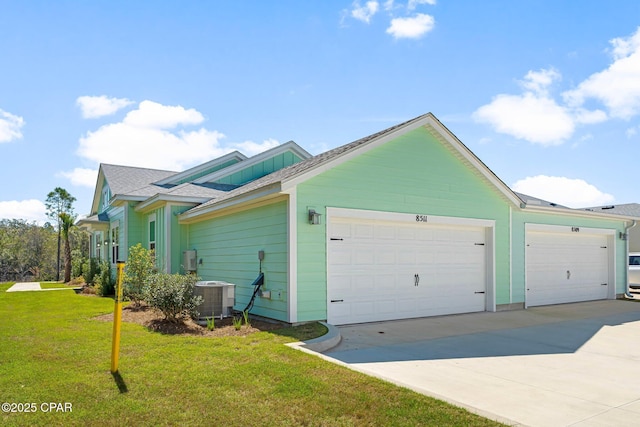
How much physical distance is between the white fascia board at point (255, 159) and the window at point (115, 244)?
4061mm

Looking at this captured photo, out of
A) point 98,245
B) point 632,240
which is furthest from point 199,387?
point 632,240

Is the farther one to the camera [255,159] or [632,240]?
[632,240]

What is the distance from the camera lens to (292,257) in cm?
903

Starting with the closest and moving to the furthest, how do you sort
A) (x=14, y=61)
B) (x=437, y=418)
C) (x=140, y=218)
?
(x=437, y=418) → (x=14, y=61) → (x=140, y=218)

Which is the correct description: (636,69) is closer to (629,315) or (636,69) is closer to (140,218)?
(629,315)

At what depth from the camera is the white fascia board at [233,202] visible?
367 inches

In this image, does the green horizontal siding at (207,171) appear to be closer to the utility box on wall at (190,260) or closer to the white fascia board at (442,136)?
the utility box on wall at (190,260)

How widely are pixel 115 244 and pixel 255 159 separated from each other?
675 centimetres

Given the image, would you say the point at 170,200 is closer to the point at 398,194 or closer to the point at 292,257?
the point at 292,257

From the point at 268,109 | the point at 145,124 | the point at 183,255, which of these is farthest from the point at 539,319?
the point at 145,124

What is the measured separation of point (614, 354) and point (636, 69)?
812 centimetres

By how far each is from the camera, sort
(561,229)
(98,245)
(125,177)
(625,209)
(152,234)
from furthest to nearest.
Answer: (625,209)
(98,245)
(125,177)
(152,234)
(561,229)

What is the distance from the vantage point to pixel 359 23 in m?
11.2

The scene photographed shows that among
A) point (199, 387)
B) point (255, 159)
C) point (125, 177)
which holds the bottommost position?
point (199, 387)
